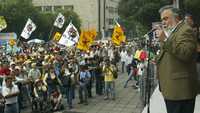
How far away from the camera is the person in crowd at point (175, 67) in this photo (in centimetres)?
460

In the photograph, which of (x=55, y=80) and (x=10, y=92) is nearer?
(x=10, y=92)

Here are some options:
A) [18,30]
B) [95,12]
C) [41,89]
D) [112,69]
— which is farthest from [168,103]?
[95,12]

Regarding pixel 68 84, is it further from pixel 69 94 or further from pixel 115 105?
pixel 115 105

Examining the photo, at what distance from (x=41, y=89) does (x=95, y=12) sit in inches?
3273

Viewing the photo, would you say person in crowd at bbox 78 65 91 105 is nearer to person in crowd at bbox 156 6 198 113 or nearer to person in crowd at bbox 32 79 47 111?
person in crowd at bbox 32 79 47 111

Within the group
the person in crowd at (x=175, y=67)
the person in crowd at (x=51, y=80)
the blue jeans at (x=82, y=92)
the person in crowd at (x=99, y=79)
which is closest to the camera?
the person in crowd at (x=175, y=67)

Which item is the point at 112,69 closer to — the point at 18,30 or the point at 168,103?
the point at 168,103

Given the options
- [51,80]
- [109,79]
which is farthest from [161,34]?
[109,79]

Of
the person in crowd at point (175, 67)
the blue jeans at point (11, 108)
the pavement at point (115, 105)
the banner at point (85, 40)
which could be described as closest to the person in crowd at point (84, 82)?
the pavement at point (115, 105)

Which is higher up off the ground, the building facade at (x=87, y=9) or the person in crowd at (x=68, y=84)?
the building facade at (x=87, y=9)

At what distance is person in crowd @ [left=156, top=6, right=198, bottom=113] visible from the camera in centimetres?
460

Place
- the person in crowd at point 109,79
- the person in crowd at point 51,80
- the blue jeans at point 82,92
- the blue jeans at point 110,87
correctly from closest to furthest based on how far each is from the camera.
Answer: the person in crowd at point 51,80 < the blue jeans at point 82,92 < the person in crowd at point 109,79 < the blue jeans at point 110,87

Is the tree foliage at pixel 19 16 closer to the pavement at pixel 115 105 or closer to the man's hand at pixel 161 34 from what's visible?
the pavement at pixel 115 105

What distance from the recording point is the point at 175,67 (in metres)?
4.67
